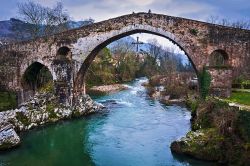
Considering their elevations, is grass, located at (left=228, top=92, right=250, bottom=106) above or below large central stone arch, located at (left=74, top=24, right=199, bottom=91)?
below

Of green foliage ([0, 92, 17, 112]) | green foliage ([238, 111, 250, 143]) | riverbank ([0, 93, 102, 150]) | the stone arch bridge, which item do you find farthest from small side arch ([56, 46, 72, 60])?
green foliage ([238, 111, 250, 143])

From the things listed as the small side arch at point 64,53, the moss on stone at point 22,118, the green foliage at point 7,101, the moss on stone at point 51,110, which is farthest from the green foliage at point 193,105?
the green foliage at point 7,101

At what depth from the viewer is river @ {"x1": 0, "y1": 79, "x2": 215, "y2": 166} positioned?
549 inches

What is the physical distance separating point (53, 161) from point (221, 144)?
612 centimetres

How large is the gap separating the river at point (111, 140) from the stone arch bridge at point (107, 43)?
2835 millimetres

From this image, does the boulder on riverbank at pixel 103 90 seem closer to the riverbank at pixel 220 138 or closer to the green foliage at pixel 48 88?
the green foliage at pixel 48 88

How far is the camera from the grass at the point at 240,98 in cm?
Result: 1567

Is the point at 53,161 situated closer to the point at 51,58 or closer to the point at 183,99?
the point at 51,58

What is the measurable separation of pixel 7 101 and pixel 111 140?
8.25 meters

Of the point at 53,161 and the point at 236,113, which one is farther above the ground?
the point at 236,113

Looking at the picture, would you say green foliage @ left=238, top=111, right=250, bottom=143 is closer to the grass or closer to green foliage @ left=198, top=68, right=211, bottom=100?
the grass

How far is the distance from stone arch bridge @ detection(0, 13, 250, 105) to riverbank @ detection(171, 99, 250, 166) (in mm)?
4193

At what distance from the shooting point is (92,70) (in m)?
39.3

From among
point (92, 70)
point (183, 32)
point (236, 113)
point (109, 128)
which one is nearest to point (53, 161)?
point (109, 128)
